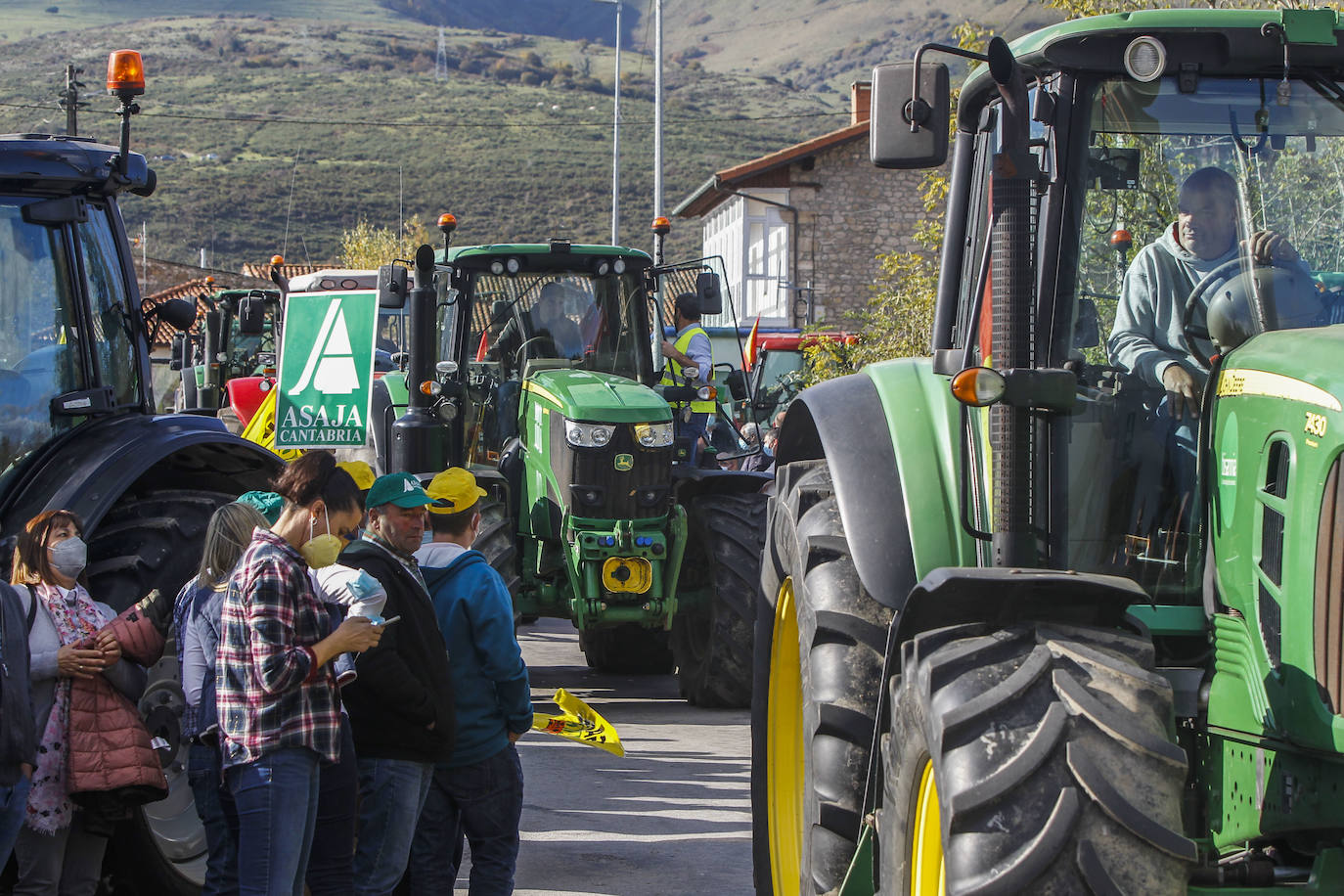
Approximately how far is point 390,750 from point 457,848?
2.31 feet

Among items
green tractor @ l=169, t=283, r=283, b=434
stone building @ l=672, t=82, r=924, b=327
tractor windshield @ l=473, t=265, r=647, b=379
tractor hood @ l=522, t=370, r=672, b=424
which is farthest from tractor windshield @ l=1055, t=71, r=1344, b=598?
stone building @ l=672, t=82, r=924, b=327

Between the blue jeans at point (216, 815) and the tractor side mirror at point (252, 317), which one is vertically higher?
the tractor side mirror at point (252, 317)

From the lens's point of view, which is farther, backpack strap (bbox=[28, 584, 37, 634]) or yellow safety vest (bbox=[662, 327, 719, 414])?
yellow safety vest (bbox=[662, 327, 719, 414])

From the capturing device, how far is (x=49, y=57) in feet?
342

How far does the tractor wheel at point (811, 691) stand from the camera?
4.05 m

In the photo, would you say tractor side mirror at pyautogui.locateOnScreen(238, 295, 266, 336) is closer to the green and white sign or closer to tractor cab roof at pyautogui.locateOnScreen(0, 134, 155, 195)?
the green and white sign

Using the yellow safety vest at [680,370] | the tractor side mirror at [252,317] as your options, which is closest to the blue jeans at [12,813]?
the tractor side mirror at [252,317]

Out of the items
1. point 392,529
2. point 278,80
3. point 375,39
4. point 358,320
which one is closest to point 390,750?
point 392,529

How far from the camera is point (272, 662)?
4367 mm

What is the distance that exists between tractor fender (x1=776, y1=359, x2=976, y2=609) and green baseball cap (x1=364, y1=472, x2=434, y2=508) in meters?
1.21

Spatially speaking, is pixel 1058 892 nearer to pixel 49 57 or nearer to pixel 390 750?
pixel 390 750

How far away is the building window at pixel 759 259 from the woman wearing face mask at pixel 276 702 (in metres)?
33.7

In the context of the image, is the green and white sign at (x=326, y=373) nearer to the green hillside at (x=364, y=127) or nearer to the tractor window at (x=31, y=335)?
the tractor window at (x=31, y=335)

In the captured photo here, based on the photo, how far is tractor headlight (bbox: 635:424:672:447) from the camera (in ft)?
30.9
